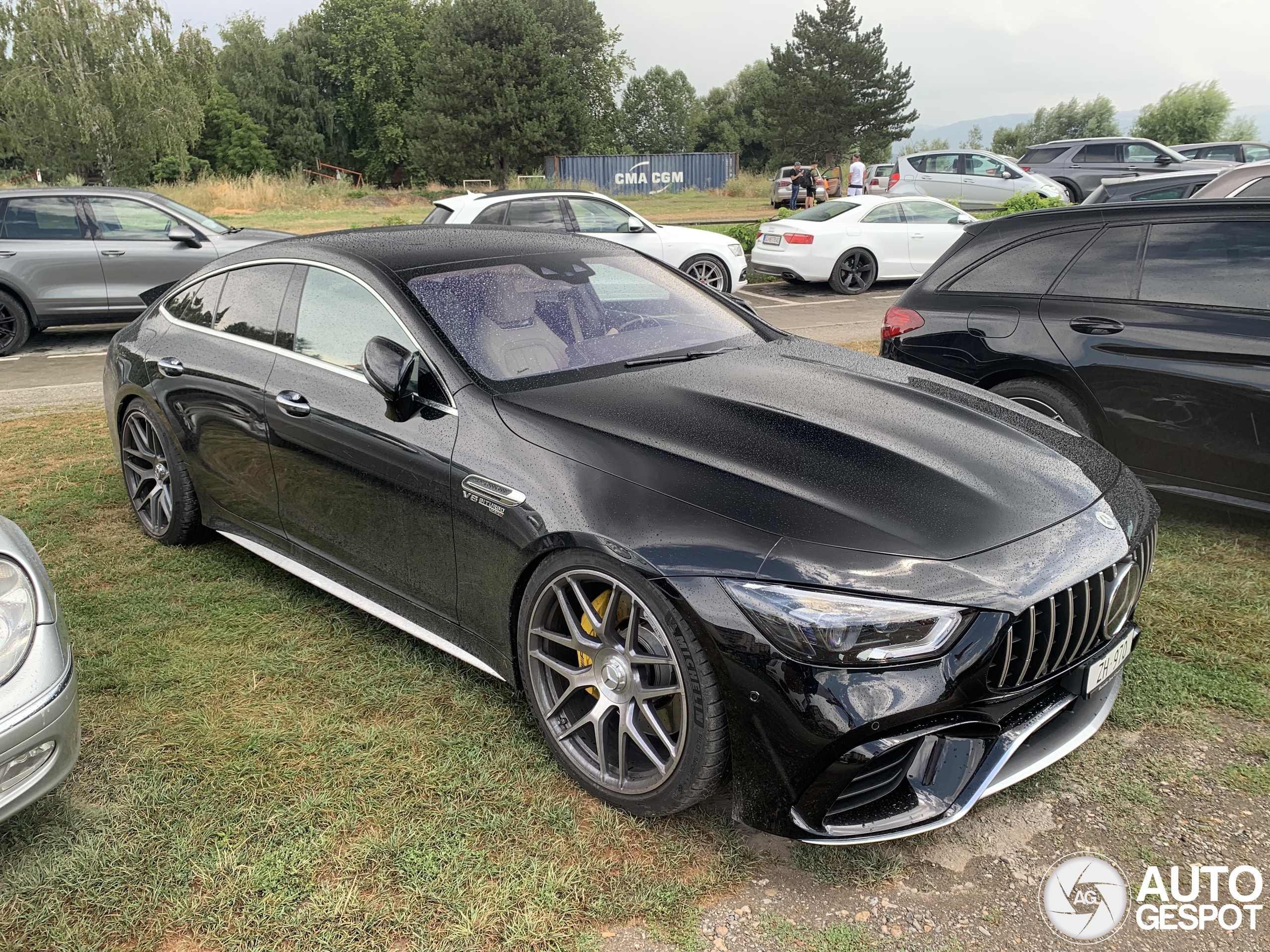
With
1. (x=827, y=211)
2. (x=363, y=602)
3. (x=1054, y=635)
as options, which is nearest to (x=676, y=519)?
(x=1054, y=635)

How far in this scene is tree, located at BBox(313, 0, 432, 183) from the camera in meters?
69.1

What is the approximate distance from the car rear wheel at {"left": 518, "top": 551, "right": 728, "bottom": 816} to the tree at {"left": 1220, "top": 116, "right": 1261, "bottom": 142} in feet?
261

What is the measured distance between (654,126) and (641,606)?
95757 mm

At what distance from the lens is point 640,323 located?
3684 millimetres

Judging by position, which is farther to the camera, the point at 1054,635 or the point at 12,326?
the point at 12,326

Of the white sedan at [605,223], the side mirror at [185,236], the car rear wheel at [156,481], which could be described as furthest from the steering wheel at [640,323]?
the side mirror at [185,236]

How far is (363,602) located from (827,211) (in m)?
12.4

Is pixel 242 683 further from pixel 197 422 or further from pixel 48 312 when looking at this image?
pixel 48 312

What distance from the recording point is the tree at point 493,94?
53562 millimetres

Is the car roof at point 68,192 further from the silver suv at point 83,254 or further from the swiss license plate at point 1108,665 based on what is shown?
the swiss license plate at point 1108,665

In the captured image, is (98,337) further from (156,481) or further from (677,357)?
(677,357)

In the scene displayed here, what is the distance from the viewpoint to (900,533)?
2.37 meters

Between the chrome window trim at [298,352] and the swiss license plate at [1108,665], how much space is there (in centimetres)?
204

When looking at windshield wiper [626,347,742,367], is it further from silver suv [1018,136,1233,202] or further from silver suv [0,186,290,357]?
silver suv [1018,136,1233,202]
